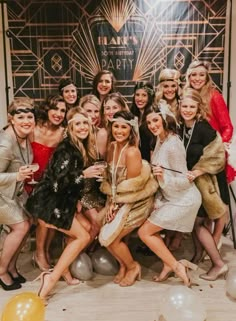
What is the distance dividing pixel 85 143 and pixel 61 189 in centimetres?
40

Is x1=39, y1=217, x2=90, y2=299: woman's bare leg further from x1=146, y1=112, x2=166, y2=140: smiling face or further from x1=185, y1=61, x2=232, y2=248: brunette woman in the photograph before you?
x1=185, y1=61, x2=232, y2=248: brunette woman

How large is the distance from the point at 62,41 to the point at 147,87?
1.31 m

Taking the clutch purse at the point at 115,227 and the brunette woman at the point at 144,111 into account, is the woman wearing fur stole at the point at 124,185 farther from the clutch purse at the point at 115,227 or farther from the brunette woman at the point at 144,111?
the brunette woman at the point at 144,111

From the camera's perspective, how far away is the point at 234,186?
481 cm

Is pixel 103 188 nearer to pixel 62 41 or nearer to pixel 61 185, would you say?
pixel 61 185

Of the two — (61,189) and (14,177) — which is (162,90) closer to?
(61,189)

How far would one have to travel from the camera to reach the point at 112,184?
10.5ft

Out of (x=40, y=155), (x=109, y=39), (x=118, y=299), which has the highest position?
(x=109, y=39)

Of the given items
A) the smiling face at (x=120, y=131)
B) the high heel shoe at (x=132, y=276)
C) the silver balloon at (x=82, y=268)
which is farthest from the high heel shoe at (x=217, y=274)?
the smiling face at (x=120, y=131)

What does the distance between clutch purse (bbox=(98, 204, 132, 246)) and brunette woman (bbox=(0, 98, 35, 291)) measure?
60 cm

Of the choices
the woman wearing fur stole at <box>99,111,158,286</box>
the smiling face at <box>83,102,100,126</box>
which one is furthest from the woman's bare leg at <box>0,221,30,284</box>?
the smiling face at <box>83,102,100,126</box>

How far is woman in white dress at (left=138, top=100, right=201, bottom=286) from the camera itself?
3150 mm

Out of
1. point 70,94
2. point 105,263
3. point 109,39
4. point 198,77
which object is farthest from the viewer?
point 109,39

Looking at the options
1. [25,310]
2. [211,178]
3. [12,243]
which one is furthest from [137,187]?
[25,310]
